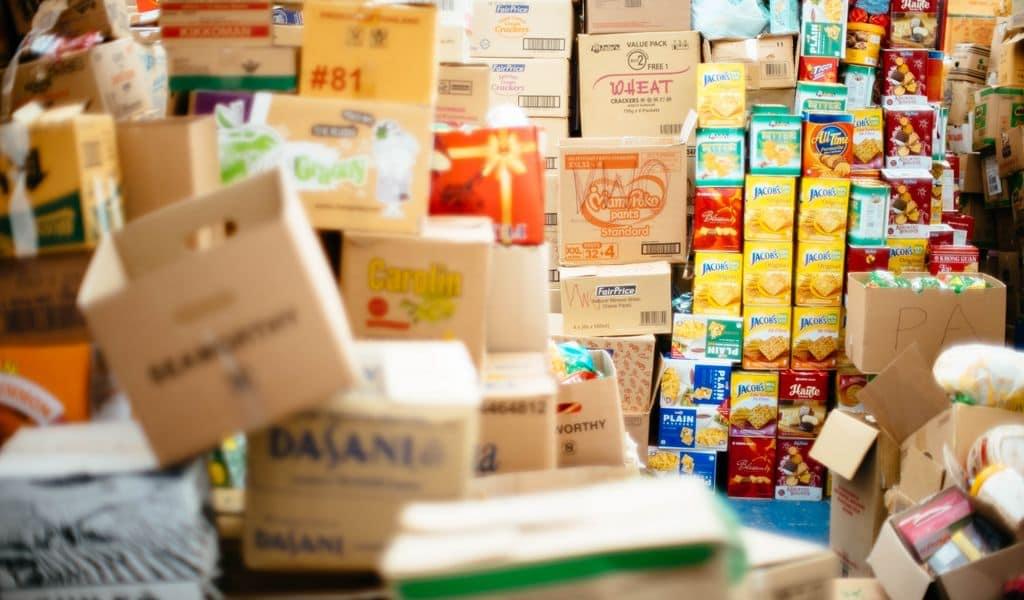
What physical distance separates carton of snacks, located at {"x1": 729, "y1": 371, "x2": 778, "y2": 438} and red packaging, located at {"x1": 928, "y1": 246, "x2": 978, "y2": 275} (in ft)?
2.64

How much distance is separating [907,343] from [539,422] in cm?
202

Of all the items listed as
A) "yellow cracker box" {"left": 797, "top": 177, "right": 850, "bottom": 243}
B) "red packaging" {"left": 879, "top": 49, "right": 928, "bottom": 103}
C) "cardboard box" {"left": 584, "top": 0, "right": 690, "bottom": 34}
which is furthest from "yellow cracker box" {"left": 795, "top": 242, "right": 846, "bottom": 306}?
"cardboard box" {"left": 584, "top": 0, "right": 690, "bottom": 34}

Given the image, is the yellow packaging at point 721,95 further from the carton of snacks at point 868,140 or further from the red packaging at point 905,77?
the red packaging at point 905,77

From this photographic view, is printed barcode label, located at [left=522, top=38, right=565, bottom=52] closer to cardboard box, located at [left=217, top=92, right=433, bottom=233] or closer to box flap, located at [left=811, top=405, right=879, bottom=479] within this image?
box flap, located at [left=811, top=405, right=879, bottom=479]

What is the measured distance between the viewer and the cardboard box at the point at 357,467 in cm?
121

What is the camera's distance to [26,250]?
152 cm

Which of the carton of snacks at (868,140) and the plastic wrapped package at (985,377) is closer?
the plastic wrapped package at (985,377)

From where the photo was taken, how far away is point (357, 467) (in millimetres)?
1230

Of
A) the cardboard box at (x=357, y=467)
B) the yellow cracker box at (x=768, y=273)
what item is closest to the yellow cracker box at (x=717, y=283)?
the yellow cracker box at (x=768, y=273)

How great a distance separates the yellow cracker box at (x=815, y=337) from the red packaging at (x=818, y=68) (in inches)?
38.8

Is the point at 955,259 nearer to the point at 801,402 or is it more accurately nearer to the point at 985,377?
the point at 801,402

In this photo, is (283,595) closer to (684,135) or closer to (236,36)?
(236,36)

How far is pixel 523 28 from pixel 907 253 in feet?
6.24

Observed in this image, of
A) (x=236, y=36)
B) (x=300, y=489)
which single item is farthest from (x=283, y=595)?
(x=236, y=36)
